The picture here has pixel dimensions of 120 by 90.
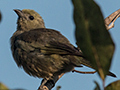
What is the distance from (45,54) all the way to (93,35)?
12.0ft

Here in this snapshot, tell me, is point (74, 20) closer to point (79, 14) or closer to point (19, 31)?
point (79, 14)

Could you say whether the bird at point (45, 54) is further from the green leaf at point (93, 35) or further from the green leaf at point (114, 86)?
the green leaf at point (93, 35)

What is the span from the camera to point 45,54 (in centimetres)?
523

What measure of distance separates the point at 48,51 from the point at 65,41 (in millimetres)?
527

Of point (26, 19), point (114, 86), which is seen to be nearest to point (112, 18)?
point (26, 19)

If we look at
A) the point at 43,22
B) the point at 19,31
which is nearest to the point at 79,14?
the point at 19,31

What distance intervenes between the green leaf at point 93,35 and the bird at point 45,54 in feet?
9.94

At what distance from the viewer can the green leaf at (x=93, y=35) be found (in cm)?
158

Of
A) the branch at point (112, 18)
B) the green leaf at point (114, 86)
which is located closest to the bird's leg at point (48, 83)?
the branch at point (112, 18)

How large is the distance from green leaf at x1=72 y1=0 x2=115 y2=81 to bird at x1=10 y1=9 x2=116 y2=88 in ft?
9.94

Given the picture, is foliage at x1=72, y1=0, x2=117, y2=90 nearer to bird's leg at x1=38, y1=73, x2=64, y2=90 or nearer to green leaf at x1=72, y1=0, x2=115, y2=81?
green leaf at x1=72, y1=0, x2=115, y2=81

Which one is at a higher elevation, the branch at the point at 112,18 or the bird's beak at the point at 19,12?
the bird's beak at the point at 19,12

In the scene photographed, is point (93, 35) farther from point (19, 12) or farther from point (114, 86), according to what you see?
point (19, 12)

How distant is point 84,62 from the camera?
4.95 m
